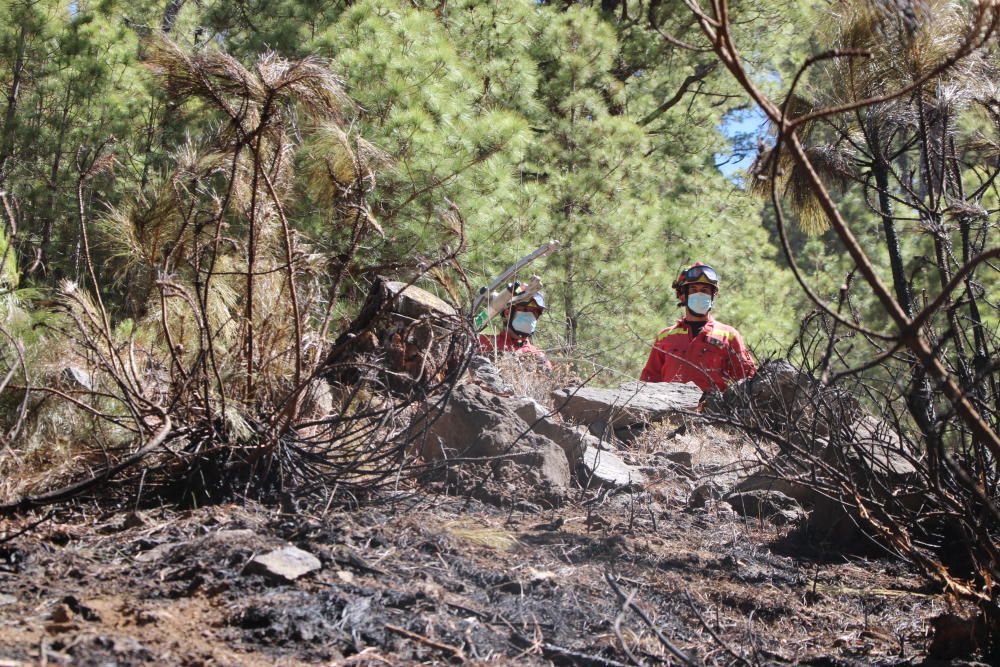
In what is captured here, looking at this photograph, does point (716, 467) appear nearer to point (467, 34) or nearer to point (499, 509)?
point (499, 509)

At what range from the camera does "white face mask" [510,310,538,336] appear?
8.18 m

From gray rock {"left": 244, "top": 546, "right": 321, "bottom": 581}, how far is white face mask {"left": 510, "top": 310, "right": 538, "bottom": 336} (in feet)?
17.6

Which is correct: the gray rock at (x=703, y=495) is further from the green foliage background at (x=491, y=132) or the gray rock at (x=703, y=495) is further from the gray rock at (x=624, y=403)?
the gray rock at (x=624, y=403)

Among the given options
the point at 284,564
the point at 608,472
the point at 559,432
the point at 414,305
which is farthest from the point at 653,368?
the point at 284,564

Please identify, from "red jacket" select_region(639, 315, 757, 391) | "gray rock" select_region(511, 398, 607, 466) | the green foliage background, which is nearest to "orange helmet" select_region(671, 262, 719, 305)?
"red jacket" select_region(639, 315, 757, 391)

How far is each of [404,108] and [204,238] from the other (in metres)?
3.99

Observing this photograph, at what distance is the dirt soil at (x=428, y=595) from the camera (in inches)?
92.7

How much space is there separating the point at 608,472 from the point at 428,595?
85.0 inches

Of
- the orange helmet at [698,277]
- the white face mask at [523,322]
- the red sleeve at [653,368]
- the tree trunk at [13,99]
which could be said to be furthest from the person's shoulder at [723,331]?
the tree trunk at [13,99]

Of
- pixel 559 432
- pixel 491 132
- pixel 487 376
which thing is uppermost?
pixel 491 132

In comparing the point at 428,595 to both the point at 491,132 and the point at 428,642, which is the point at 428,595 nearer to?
the point at 428,642

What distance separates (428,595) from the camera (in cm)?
278

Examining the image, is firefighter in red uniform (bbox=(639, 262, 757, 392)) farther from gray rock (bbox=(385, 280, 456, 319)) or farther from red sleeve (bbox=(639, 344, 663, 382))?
gray rock (bbox=(385, 280, 456, 319))

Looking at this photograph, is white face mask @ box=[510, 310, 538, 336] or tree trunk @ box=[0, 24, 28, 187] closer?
tree trunk @ box=[0, 24, 28, 187]
